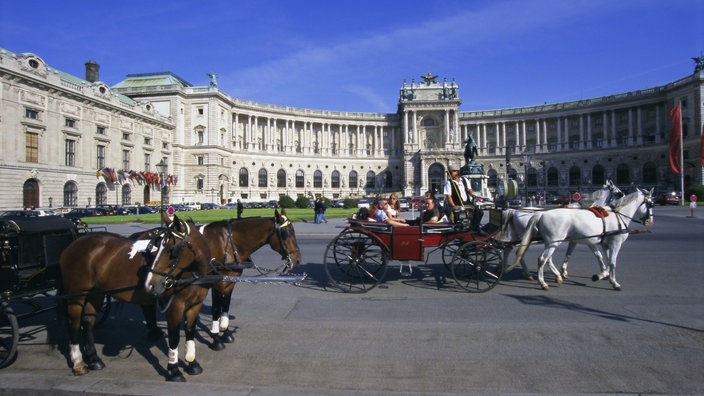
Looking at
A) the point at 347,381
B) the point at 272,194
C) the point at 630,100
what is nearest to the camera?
the point at 347,381

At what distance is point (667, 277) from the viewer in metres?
9.49

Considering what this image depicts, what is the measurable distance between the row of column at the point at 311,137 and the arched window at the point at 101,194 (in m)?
28.4

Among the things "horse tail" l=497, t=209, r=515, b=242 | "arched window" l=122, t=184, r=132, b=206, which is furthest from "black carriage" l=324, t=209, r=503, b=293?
"arched window" l=122, t=184, r=132, b=206

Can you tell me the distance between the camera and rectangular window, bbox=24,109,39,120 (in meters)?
36.8

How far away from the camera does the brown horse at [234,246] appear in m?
5.64

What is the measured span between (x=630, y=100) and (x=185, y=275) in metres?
82.8

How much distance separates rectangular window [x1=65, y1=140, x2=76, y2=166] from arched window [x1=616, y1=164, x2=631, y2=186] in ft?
260

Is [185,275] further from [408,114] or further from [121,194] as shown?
[408,114]

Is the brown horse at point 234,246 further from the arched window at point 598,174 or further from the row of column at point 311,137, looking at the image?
the arched window at point 598,174

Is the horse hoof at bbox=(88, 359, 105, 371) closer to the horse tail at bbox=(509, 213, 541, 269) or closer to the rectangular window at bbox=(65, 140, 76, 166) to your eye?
the horse tail at bbox=(509, 213, 541, 269)

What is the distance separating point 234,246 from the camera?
6039mm

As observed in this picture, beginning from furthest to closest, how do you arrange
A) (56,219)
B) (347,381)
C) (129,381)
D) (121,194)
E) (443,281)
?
(121,194) → (443,281) → (56,219) → (347,381) → (129,381)

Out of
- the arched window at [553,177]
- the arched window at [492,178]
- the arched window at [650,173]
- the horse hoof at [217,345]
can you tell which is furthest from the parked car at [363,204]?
the arched window at [650,173]

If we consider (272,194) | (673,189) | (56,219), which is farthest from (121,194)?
(673,189)
